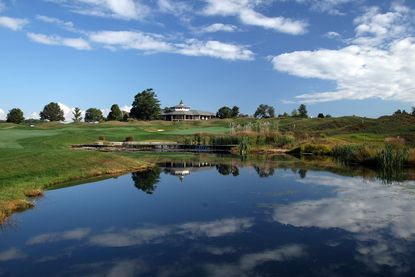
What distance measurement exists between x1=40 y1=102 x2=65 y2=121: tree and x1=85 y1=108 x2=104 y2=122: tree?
11.7 m

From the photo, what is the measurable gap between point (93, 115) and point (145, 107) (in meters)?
37.9

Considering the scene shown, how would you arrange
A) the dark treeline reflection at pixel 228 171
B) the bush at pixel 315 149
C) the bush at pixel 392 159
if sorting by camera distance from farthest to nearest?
the bush at pixel 315 149 → the bush at pixel 392 159 → the dark treeline reflection at pixel 228 171

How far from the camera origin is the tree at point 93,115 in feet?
550

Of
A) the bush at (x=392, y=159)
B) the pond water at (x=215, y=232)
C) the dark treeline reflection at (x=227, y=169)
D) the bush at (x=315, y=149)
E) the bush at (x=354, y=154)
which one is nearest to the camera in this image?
the pond water at (x=215, y=232)

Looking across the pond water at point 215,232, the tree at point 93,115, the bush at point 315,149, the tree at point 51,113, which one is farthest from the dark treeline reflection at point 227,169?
the tree at point 93,115

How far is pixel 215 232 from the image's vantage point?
622 inches

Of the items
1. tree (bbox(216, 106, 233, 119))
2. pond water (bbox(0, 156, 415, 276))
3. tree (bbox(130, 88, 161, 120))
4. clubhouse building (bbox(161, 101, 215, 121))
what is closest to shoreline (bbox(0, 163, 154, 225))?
pond water (bbox(0, 156, 415, 276))

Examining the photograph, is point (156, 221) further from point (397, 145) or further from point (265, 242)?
point (397, 145)

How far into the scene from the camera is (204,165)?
4106 cm

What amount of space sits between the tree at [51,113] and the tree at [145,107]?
113 feet

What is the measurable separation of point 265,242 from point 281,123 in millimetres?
95705

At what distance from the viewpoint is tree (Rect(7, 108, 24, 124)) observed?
139375mm

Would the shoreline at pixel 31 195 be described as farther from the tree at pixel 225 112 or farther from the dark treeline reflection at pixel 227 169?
the tree at pixel 225 112

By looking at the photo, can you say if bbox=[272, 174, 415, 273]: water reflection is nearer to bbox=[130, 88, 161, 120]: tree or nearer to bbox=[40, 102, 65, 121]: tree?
bbox=[130, 88, 161, 120]: tree
